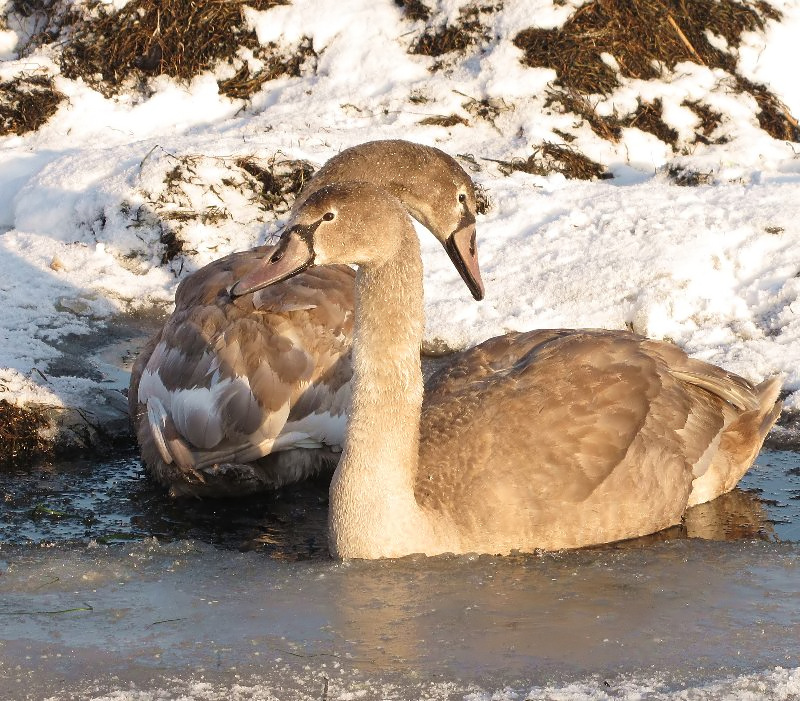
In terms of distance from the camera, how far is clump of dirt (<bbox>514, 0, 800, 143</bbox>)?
1035 cm

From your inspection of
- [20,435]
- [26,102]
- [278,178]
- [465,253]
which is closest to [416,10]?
[278,178]

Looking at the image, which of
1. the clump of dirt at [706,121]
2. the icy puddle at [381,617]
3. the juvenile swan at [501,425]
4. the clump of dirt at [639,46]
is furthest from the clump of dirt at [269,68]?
the icy puddle at [381,617]

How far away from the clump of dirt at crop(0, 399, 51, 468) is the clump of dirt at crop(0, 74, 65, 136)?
4.42 metres

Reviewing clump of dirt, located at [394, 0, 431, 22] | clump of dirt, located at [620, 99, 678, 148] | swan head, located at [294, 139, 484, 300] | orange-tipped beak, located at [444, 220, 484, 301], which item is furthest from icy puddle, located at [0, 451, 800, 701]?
clump of dirt, located at [394, 0, 431, 22]

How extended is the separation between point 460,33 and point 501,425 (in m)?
5.96

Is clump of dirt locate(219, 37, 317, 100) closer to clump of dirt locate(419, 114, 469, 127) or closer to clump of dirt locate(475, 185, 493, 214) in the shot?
clump of dirt locate(419, 114, 469, 127)

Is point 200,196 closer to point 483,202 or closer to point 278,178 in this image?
point 278,178

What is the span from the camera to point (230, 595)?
4641 mm

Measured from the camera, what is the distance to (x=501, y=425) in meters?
5.57

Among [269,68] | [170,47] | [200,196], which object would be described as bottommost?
[200,196]

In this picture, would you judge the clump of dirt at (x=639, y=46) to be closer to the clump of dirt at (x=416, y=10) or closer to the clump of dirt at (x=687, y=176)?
the clump of dirt at (x=687, y=176)

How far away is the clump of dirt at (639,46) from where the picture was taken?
10352 millimetres

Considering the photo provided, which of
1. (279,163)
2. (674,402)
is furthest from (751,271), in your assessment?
(279,163)

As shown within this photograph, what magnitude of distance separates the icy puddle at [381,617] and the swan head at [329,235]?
3.88 feet
